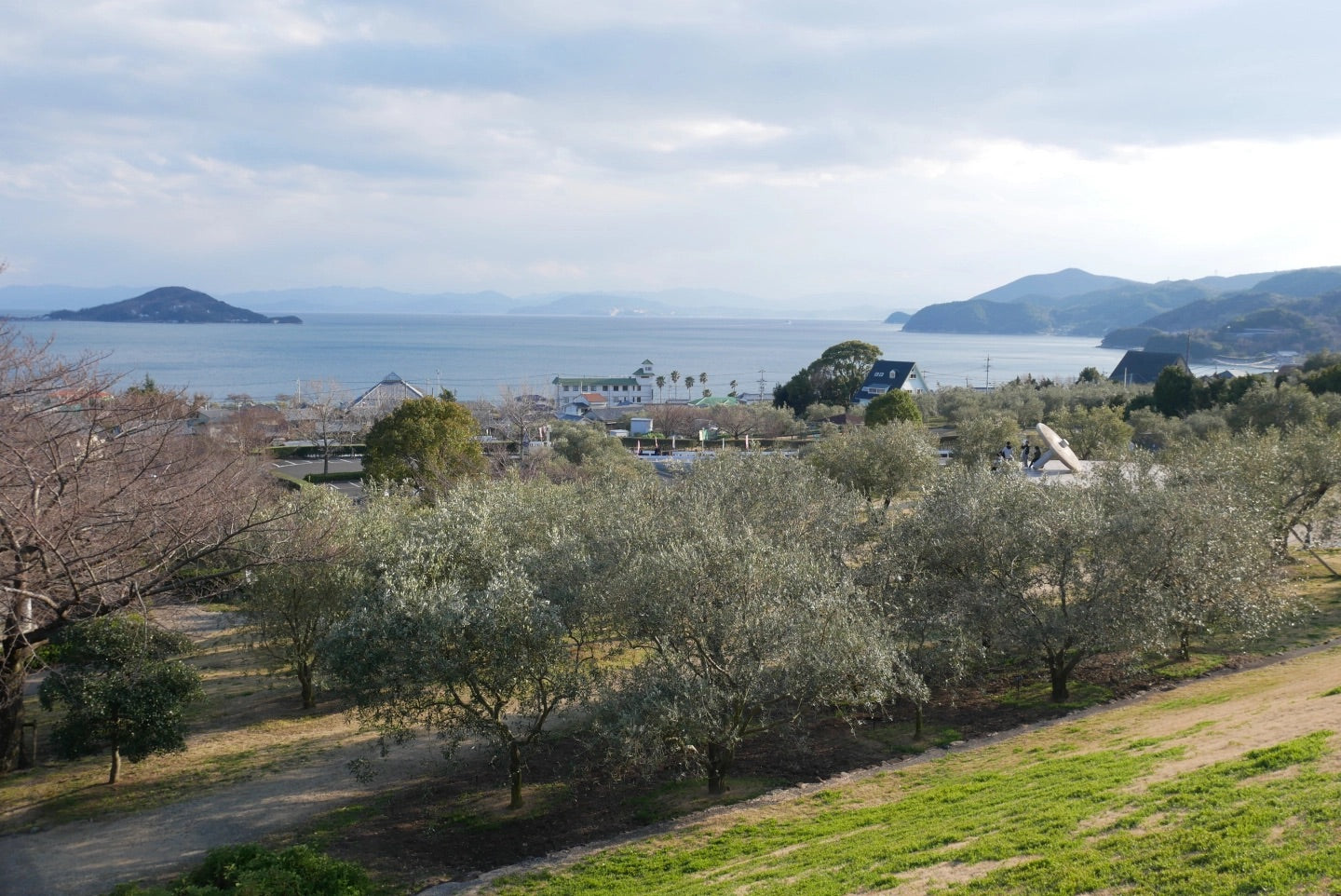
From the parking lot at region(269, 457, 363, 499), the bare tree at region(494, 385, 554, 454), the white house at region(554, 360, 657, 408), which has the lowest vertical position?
the parking lot at region(269, 457, 363, 499)

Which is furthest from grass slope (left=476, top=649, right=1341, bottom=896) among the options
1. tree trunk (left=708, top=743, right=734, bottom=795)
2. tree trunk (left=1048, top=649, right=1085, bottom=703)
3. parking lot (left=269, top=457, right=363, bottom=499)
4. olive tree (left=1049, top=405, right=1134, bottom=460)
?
parking lot (left=269, top=457, right=363, bottom=499)

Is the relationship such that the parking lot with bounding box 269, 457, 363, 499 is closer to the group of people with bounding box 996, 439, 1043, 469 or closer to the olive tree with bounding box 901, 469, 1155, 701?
the group of people with bounding box 996, 439, 1043, 469

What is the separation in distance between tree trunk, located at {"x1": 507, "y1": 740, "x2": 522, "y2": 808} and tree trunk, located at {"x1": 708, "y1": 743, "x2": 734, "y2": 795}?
3.40 meters

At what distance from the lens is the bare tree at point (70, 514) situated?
1356 cm

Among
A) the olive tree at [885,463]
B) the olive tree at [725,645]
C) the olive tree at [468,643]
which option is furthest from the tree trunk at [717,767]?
the olive tree at [885,463]

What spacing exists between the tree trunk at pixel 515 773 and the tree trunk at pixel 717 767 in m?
3.40

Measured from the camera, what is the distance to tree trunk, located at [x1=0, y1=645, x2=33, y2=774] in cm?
1591

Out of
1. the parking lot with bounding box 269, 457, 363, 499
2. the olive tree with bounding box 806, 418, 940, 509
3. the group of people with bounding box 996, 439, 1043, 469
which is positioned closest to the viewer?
the olive tree with bounding box 806, 418, 940, 509

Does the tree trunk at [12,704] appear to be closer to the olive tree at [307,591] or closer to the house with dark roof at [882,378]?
the olive tree at [307,591]

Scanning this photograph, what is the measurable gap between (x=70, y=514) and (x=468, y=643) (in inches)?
262

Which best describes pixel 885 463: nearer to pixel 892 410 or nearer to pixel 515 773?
pixel 892 410

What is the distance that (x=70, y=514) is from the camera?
1373cm

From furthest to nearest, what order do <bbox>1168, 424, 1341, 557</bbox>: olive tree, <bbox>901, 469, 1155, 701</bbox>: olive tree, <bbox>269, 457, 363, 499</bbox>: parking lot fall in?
1. <bbox>269, 457, 363, 499</bbox>: parking lot
2. <bbox>1168, 424, 1341, 557</bbox>: olive tree
3. <bbox>901, 469, 1155, 701</bbox>: olive tree

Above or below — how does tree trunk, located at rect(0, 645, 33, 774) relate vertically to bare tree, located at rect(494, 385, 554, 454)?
below
